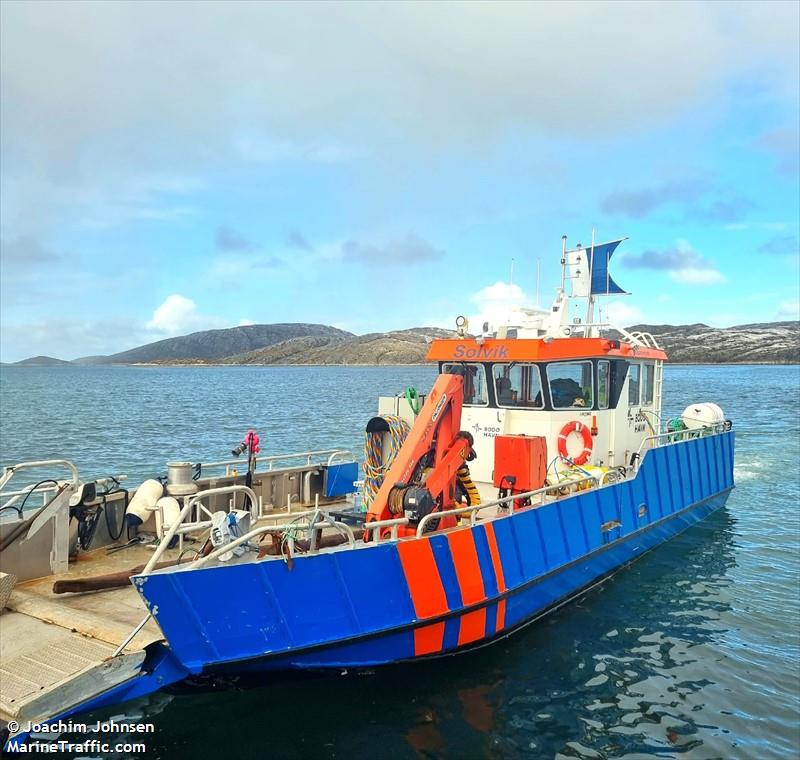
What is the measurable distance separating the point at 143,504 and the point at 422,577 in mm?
4040

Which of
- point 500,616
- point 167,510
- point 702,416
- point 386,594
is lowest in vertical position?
point 500,616

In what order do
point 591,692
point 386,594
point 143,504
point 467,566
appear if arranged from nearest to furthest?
1. point 386,594
2. point 467,566
3. point 591,692
4. point 143,504

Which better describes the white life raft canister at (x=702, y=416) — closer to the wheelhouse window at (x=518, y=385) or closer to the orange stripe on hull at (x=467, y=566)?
the wheelhouse window at (x=518, y=385)

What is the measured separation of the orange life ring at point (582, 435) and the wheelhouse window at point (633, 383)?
5.49 ft

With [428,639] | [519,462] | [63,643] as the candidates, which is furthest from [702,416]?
[63,643]

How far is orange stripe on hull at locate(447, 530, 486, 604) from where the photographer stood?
651cm

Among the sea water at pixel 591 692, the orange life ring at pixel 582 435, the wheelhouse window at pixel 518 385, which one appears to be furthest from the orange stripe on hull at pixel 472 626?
the wheelhouse window at pixel 518 385

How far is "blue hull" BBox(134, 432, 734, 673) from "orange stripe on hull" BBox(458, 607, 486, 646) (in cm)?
1

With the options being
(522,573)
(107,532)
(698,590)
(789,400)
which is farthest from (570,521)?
(789,400)

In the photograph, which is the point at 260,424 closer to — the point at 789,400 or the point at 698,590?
the point at 698,590

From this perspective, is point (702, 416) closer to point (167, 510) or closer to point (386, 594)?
point (386, 594)

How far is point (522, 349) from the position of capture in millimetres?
9492

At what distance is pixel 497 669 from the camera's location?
711cm

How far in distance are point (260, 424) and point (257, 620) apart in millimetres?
29711
